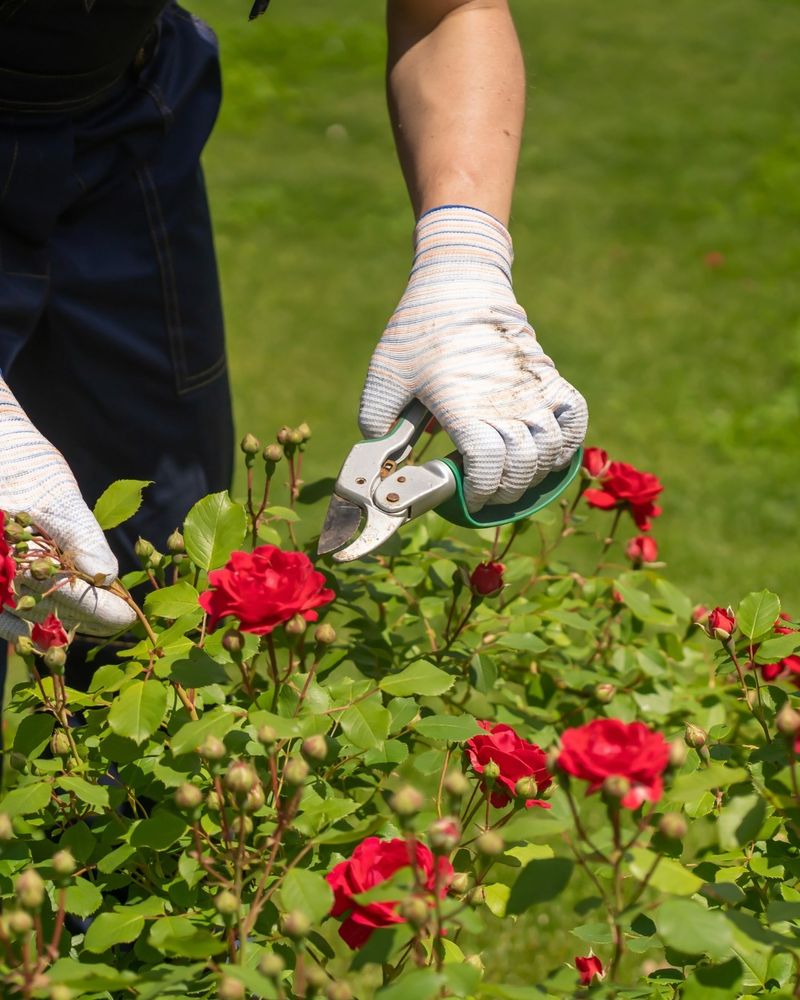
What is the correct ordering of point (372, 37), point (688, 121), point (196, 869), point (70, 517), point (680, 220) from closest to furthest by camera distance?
point (196, 869) → point (70, 517) → point (680, 220) → point (688, 121) → point (372, 37)

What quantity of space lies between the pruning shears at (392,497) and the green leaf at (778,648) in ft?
1.20

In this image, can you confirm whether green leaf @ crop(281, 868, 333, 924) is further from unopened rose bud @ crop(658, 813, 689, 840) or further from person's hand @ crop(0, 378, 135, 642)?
person's hand @ crop(0, 378, 135, 642)

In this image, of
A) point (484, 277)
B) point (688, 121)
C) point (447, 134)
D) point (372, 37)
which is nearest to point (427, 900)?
point (484, 277)

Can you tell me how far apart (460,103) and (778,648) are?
87 cm

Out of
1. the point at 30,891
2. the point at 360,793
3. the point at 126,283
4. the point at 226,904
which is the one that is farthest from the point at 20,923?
the point at 126,283

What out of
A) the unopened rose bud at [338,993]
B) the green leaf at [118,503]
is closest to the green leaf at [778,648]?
the unopened rose bud at [338,993]

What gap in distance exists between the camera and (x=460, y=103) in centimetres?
173

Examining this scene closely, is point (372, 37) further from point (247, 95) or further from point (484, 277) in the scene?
point (484, 277)

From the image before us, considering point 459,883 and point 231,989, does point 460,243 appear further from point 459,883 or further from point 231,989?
point 231,989

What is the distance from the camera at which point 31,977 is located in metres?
0.94

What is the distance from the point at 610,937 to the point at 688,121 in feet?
22.6

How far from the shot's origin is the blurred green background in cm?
439

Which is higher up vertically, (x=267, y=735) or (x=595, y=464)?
(x=267, y=735)

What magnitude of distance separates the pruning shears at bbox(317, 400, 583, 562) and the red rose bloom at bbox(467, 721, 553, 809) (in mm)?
278
